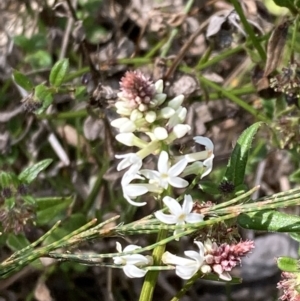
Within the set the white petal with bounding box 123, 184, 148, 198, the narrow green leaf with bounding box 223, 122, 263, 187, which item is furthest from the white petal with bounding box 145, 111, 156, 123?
the narrow green leaf with bounding box 223, 122, 263, 187

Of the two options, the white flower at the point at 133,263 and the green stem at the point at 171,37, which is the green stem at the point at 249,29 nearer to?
the green stem at the point at 171,37

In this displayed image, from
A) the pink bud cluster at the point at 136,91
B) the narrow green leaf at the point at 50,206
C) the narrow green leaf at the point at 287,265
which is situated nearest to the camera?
the pink bud cluster at the point at 136,91

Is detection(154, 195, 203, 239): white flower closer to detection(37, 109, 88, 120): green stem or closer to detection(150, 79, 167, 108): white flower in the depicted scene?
detection(150, 79, 167, 108): white flower

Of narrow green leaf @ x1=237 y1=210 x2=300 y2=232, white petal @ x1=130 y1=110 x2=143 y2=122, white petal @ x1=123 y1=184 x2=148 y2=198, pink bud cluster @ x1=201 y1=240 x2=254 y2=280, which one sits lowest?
narrow green leaf @ x1=237 y1=210 x2=300 y2=232

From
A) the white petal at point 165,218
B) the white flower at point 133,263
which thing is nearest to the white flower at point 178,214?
the white petal at point 165,218

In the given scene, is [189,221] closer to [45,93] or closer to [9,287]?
[45,93]

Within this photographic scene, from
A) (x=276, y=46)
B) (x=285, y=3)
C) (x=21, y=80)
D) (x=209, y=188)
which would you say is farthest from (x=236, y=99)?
(x=21, y=80)

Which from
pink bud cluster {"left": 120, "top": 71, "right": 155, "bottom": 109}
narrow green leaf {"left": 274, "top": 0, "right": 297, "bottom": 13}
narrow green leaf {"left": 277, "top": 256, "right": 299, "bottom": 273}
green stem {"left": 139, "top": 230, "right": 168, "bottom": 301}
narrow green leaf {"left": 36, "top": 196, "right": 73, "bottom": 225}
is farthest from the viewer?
narrow green leaf {"left": 36, "top": 196, "right": 73, "bottom": 225}
